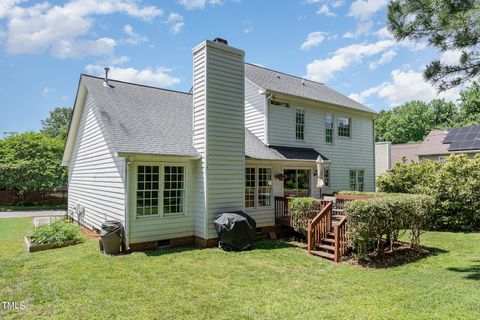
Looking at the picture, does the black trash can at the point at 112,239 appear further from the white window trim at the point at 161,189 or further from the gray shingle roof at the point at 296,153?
the gray shingle roof at the point at 296,153

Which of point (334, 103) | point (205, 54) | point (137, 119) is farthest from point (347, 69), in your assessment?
point (137, 119)

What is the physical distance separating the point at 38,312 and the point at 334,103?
13.8m

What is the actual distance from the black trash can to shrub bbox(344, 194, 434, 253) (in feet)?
20.8

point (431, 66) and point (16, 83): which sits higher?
point (16, 83)

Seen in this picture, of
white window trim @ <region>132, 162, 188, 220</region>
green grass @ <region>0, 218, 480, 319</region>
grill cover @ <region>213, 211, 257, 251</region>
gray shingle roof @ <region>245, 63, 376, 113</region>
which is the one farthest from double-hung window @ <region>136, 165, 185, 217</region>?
gray shingle roof @ <region>245, 63, 376, 113</region>

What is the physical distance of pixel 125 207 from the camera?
8.48 meters

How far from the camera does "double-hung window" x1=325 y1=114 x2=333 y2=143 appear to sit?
14953mm

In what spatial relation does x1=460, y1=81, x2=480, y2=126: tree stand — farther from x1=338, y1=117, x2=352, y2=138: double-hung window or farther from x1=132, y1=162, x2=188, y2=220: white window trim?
x1=132, y1=162, x2=188, y2=220: white window trim

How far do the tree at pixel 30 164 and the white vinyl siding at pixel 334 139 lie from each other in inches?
775

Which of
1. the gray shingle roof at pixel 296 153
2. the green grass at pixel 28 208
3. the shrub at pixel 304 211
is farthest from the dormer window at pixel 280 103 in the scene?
the green grass at pixel 28 208

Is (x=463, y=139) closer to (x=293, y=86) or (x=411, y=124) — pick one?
(x=293, y=86)

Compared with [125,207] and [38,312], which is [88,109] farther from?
[38,312]

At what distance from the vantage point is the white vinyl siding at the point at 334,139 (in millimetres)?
13156

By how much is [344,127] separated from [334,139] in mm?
1180
